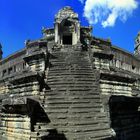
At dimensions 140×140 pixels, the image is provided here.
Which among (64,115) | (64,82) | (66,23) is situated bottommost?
(64,115)

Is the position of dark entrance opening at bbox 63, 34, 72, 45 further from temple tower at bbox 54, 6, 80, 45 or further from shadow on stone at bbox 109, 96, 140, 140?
shadow on stone at bbox 109, 96, 140, 140

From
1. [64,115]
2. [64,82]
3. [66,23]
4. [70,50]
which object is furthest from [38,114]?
[66,23]

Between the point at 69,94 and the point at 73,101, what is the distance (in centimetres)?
63

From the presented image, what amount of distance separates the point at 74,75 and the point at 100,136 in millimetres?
4850

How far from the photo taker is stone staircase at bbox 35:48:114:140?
54.1 feet

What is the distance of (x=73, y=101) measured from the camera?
17922 millimetres

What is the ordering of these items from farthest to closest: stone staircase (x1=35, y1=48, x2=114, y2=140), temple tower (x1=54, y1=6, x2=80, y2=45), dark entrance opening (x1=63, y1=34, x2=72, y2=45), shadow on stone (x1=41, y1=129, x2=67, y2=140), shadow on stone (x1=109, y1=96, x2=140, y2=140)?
dark entrance opening (x1=63, y1=34, x2=72, y2=45)
temple tower (x1=54, y1=6, x2=80, y2=45)
shadow on stone (x1=109, y1=96, x2=140, y2=140)
stone staircase (x1=35, y1=48, x2=114, y2=140)
shadow on stone (x1=41, y1=129, x2=67, y2=140)

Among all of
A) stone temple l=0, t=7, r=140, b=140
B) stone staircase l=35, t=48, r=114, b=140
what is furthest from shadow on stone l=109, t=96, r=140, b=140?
stone staircase l=35, t=48, r=114, b=140

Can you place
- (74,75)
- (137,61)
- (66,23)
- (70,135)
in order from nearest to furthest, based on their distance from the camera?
(70,135), (74,75), (66,23), (137,61)

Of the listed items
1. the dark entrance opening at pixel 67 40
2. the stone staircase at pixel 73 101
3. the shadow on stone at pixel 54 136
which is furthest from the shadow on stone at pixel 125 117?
the dark entrance opening at pixel 67 40

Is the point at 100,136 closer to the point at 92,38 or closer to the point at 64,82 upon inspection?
the point at 64,82

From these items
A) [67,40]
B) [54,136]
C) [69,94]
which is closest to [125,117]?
[69,94]

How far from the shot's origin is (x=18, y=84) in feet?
68.1

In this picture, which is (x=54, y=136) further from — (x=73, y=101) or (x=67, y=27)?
(x=67, y=27)
